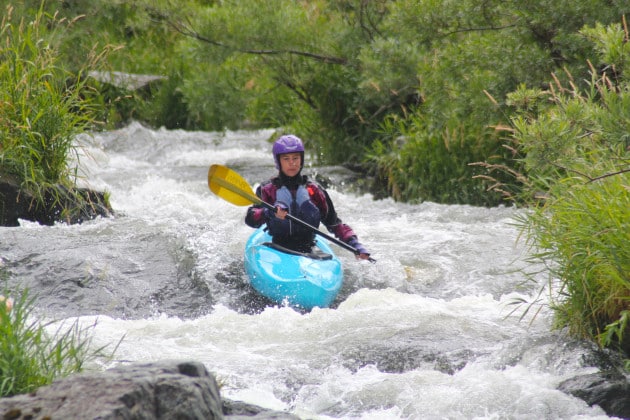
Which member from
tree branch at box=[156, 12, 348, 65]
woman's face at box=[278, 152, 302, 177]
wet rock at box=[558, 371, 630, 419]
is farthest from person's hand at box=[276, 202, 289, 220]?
tree branch at box=[156, 12, 348, 65]

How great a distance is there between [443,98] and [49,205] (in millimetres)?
3527

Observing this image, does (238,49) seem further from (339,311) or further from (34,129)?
(339,311)

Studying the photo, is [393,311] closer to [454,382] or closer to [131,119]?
[454,382]

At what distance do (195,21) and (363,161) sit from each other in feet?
8.07

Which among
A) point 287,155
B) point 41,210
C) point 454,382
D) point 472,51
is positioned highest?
point 472,51

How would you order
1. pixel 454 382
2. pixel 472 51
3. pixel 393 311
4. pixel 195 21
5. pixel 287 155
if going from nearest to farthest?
pixel 454 382 < pixel 393 311 < pixel 287 155 < pixel 472 51 < pixel 195 21

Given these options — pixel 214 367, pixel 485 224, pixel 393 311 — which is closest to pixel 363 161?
pixel 485 224

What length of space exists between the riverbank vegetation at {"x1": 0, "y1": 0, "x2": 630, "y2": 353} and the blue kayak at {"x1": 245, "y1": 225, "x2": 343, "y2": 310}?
4.15ft

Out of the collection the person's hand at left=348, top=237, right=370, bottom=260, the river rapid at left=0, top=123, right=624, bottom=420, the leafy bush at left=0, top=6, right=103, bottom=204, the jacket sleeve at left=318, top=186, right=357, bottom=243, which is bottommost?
the river rapid at left=0, top=123, right=624, bottom=420

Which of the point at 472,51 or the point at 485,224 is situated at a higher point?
the point at 472,51

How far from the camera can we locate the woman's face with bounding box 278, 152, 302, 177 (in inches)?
214

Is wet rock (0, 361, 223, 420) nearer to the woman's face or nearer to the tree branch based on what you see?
the woman's face

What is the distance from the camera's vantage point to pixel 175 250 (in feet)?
18.9

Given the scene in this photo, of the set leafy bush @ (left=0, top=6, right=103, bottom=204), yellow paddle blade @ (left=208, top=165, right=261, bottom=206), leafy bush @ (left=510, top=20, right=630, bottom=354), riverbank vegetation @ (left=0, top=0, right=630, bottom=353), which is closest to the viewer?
leafy bush @ (left=510, top=20, right=630, bottom=354)
